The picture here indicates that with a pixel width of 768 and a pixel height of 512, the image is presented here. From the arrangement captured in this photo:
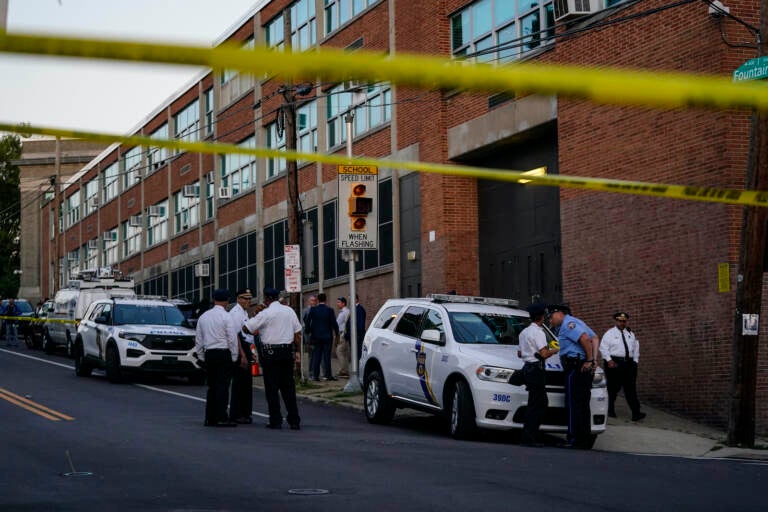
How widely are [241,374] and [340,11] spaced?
20086 millimetres

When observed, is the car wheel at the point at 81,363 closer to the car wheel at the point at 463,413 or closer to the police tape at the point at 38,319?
the police tape at the point at 38,319

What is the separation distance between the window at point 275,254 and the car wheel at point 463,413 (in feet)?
75.0

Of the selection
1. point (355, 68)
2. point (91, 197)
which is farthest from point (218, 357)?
point (91, 197)

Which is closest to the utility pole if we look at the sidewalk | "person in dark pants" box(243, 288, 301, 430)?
the sidewalk

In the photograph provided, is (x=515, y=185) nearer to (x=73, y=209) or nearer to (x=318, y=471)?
(x=318, y=471)

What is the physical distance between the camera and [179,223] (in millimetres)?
50188

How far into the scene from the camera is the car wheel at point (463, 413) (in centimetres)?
1462

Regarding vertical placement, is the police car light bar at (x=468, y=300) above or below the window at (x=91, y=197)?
below

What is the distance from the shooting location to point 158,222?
174ft

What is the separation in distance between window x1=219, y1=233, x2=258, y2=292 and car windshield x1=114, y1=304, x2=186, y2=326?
45.6ft

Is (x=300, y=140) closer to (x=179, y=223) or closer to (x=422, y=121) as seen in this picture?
(x=422, y=121)

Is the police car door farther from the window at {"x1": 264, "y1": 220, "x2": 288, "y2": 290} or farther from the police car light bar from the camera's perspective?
the window at {"x1": 264, "y1": 220, "x2": 288, "y2": 290}

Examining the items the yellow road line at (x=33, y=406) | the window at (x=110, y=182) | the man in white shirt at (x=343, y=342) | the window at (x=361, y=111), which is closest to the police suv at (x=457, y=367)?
the yellow road line at (x=33, y=406)

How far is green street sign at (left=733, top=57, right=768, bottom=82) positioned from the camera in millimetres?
14414
